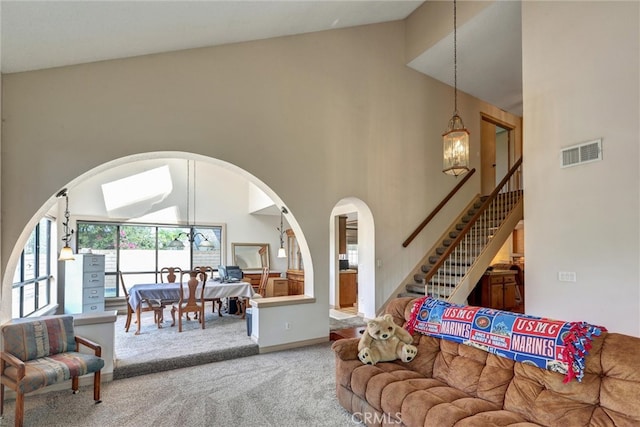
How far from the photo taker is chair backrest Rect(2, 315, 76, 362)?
3094mm

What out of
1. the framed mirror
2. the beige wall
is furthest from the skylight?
the beige wall

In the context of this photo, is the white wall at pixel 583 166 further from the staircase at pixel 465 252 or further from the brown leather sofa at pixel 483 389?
the brown leather sofa at pixel 483 389

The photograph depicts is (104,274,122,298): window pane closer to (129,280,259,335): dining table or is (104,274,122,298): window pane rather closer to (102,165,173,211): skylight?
(102,165,173,211): skylight

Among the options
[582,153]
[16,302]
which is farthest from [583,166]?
[16,302]

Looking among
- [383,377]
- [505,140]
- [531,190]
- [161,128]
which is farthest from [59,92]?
[505,140]

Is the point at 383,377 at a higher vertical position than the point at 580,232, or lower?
lower

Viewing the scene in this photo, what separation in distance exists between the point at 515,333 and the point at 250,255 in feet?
25.4

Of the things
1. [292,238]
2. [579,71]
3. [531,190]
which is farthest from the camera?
[292,238]

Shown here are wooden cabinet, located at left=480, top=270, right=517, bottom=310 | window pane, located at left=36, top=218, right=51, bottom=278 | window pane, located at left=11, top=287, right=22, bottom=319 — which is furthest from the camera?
wooden cabinet, located at left=480, top=270, right=517, bottom=310

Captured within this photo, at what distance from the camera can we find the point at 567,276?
4.02m

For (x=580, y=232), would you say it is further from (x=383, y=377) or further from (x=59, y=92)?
(x=59, y=92)

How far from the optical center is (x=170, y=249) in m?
8.60

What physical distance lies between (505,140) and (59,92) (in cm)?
1043

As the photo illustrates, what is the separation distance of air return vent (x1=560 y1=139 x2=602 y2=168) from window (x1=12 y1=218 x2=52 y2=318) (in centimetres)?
697
